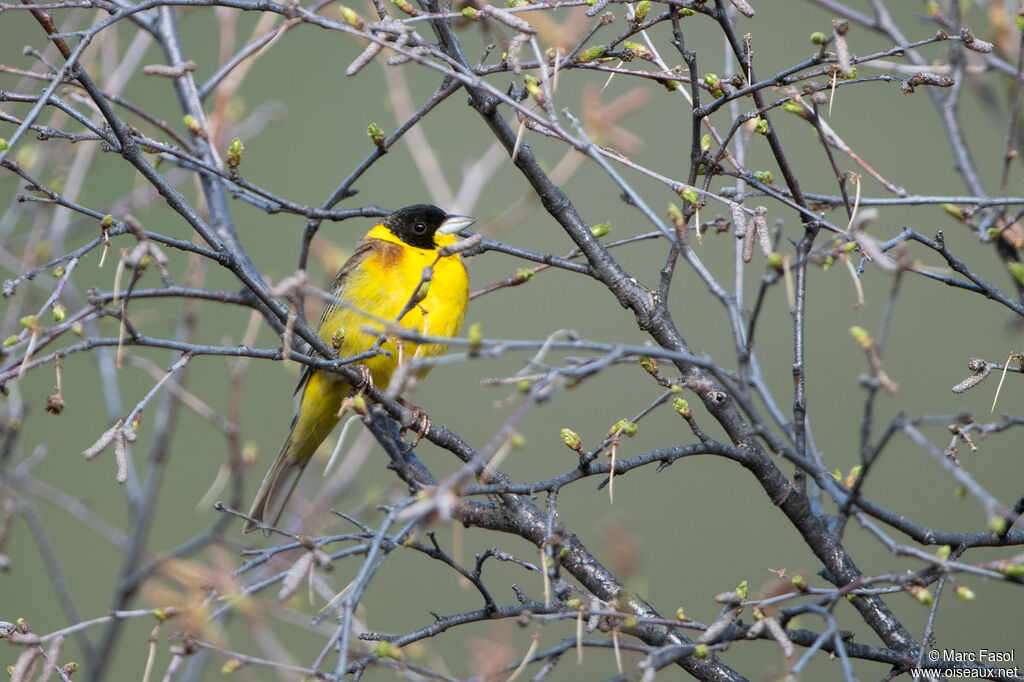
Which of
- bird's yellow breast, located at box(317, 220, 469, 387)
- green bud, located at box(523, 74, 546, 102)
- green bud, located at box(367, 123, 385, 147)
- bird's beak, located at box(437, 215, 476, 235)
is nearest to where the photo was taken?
green bud, located at box(523, 74, 546, 102)

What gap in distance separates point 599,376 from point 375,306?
8.37ft

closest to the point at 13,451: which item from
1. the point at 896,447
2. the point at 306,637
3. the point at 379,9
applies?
the point at 379,9

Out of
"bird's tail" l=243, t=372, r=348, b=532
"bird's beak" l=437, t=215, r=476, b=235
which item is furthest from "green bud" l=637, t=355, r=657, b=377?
"bird's tail" l=243, t=372, r=348, b=532

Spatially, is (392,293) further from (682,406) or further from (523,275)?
(682,406)

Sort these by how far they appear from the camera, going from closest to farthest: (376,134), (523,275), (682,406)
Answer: (682,406) < (523,275) < (376,134)

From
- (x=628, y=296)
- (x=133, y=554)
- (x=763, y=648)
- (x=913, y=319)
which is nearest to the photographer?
(x=628, y=296)

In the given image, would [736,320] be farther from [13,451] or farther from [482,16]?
[13,451]

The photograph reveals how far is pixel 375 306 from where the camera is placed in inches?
143

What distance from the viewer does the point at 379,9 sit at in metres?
2.03

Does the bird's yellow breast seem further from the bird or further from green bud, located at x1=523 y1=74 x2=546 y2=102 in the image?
green bud, located at x1=523 y1=74 x2=546 y2=102

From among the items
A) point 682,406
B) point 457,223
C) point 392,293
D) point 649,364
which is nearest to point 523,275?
point 649,364

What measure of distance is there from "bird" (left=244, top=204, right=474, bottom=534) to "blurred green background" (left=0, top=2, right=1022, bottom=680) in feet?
4.57

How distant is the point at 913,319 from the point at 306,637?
4723 millimetres

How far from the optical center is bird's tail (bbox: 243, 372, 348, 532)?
385cm
